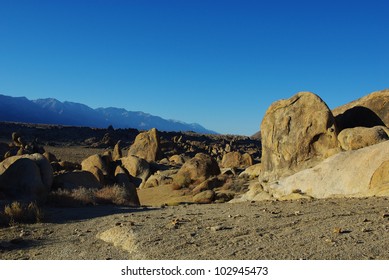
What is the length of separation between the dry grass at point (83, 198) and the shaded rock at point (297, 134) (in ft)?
21.1

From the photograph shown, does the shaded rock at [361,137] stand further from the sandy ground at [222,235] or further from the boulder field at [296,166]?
the sandy ground at [222,235]

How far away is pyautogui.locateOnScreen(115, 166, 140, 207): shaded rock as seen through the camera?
17600mm

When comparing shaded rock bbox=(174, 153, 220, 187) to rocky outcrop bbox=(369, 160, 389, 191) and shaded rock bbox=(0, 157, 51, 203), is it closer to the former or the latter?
shaded rock bbox=(0, 157, 51, 203)

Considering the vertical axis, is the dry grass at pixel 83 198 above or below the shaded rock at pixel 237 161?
below

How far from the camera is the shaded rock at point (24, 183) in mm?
13492

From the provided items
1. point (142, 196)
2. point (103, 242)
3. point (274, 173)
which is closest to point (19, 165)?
point (103, 242)

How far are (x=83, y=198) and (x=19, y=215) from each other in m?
3.52

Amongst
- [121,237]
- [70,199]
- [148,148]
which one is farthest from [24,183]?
[148,148]

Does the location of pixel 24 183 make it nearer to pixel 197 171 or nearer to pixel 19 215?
pixel 19 215

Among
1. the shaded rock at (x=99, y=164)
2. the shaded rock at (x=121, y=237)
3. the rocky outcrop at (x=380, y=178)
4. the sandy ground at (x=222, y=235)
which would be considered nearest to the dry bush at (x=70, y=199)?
the sandy ground at (x=222, y=235)

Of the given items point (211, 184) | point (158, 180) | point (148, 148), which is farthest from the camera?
point (148, 148)

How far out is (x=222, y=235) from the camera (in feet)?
25.4

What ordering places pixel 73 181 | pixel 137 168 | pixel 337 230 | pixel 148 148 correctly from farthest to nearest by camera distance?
pixel 148 148, pixel 137 168, pixel 73 181, pixel 337 230
